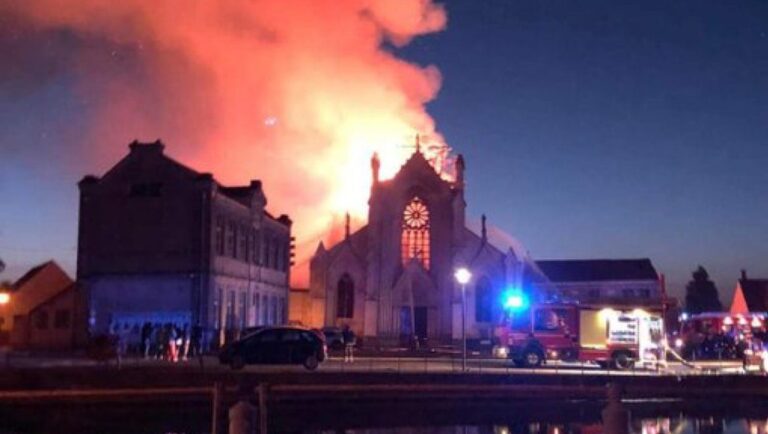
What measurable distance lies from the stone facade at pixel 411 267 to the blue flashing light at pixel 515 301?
27.2m

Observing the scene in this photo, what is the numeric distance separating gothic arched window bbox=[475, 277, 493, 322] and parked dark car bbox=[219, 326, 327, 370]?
34660 millimetres

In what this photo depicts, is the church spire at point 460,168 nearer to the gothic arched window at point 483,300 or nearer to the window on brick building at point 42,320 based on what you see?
the gothic arched window at point 483,300

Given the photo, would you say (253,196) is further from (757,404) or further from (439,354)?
(757,404)

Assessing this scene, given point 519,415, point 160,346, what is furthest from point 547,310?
point 160,346

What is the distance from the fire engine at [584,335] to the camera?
37938mm

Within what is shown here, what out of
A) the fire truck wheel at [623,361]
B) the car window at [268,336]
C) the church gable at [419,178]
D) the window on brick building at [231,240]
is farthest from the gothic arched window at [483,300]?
the car window at [268,336]

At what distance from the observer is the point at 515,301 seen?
40.8 metres

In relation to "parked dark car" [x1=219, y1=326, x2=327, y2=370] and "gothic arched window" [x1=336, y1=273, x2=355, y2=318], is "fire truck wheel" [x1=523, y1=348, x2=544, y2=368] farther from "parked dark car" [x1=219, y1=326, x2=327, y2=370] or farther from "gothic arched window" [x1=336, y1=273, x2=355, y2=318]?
"gothic arched window" [x1=336, y1=273, x2=355, y2=318]

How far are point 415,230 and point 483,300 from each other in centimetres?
780

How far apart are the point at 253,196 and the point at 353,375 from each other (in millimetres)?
30764

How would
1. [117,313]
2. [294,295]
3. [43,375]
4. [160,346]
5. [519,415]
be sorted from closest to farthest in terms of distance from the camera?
[519,415] → [43,375] → [160,346] → [117,313] → [294,295]

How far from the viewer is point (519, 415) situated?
1013 inches

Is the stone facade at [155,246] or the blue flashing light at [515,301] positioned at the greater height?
the stone facade at [155,246]

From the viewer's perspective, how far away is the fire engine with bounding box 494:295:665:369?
37938mm
